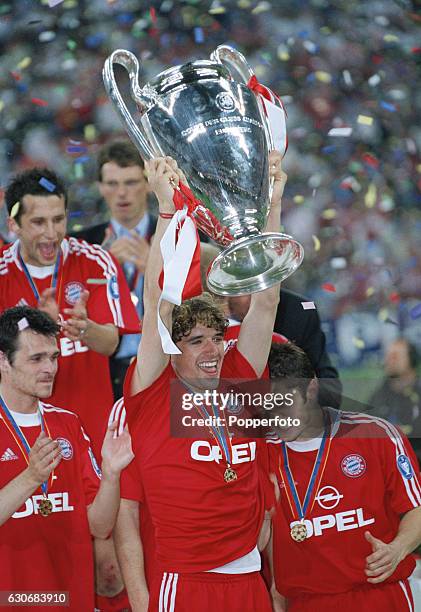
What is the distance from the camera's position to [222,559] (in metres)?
3.24

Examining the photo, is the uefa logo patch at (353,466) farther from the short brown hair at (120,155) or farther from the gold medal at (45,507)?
the short brown hair at (120,155)

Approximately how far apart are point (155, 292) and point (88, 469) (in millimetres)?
907

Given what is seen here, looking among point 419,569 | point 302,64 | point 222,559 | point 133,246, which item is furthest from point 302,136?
point 222,559

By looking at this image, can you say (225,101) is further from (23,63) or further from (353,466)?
(23,63)

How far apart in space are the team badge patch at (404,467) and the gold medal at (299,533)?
0.36m

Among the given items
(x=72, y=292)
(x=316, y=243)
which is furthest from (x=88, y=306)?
(x=316, y=243)

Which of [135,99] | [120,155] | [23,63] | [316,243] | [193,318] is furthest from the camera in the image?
[316,243]

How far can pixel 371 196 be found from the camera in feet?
16.2

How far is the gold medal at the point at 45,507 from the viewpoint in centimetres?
356

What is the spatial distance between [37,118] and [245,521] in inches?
79.6

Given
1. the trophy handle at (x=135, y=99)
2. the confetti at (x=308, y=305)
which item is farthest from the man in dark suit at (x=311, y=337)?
the trophy handle at (x=135, y=99)

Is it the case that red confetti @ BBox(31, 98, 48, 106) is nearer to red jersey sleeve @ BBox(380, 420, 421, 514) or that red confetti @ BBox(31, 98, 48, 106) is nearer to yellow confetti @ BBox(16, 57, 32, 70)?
yellow confetti @ BBox(16, 57, 32, 70)

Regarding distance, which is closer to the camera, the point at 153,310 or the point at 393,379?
the point at 153,310

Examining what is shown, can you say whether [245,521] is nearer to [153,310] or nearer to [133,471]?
[133,471]
